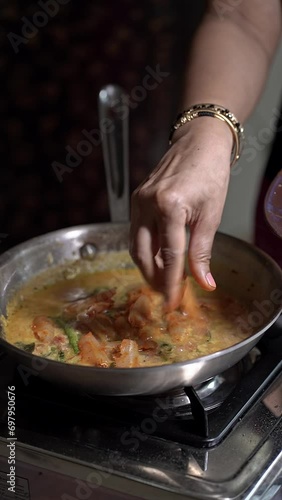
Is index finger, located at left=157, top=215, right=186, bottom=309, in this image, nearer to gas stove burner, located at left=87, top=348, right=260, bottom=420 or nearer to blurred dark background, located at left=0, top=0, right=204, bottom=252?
gas stove burner, located at left=87, top=348, right=260, bottom=420

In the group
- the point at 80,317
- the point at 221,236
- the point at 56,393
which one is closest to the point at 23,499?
the point at 56,393

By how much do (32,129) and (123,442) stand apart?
1.77m

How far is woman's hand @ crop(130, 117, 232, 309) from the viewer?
0.99m

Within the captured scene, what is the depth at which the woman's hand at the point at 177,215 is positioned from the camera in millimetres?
994

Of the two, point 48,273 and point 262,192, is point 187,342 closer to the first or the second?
point 48,273

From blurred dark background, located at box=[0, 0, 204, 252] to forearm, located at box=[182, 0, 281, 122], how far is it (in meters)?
1.09

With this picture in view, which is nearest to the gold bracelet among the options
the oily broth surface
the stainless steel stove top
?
the oily broth surface

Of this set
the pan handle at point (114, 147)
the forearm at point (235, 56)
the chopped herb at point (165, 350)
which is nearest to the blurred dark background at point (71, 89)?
the pan handle at point (114, 147)

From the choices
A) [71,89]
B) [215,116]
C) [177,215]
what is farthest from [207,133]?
[71,89]

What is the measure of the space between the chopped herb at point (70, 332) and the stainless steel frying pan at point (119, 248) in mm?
88

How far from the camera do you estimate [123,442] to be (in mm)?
974

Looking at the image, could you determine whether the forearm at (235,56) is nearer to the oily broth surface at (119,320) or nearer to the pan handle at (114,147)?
the pan handle at (114,147)

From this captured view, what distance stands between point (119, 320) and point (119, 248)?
0.80ft

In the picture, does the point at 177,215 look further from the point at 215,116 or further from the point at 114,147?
the point at 114,147
